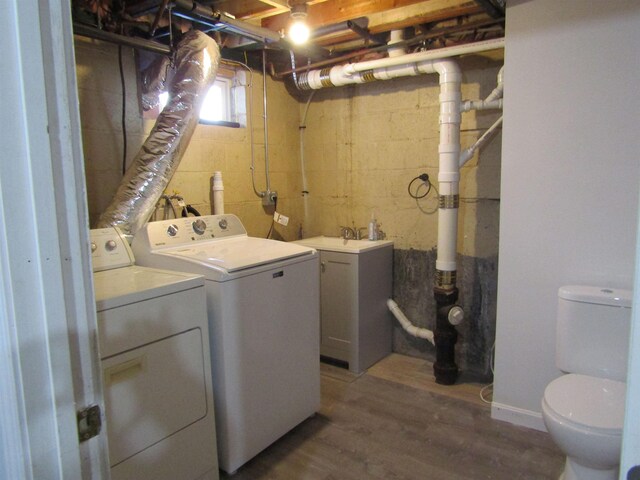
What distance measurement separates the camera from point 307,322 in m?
2.43

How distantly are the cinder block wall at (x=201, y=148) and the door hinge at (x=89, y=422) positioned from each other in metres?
1.89

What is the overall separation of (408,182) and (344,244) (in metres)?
0.67

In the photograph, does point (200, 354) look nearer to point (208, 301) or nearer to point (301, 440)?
point (208, 301)

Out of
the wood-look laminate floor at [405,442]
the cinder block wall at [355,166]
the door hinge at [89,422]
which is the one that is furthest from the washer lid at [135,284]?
the wood-look laminate floor at [405,442]

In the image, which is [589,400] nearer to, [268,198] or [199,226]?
[199,226]

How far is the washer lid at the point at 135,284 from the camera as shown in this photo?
156 cm

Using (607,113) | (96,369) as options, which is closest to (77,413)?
(96,369)

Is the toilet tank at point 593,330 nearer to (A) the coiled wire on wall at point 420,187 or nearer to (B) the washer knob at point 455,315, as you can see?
(B) the washer knob at point 455,315

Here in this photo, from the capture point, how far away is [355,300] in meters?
3.09

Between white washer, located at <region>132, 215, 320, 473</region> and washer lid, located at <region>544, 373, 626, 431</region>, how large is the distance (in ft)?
3.92

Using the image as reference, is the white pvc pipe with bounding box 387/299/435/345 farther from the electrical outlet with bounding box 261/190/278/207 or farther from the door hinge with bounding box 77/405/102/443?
the door hinge with bounding box 77/405/102/443

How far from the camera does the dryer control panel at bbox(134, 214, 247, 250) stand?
2318 mm

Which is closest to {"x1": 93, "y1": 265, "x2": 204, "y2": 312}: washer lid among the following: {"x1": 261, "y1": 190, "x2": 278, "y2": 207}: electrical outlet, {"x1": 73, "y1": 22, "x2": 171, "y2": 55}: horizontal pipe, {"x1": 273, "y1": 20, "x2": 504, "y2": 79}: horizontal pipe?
{"x1": 73, "y1": 22, "x2": 171, "y2": 55}: horizontal pipe

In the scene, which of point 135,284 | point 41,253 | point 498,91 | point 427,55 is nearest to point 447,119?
point 498,91
